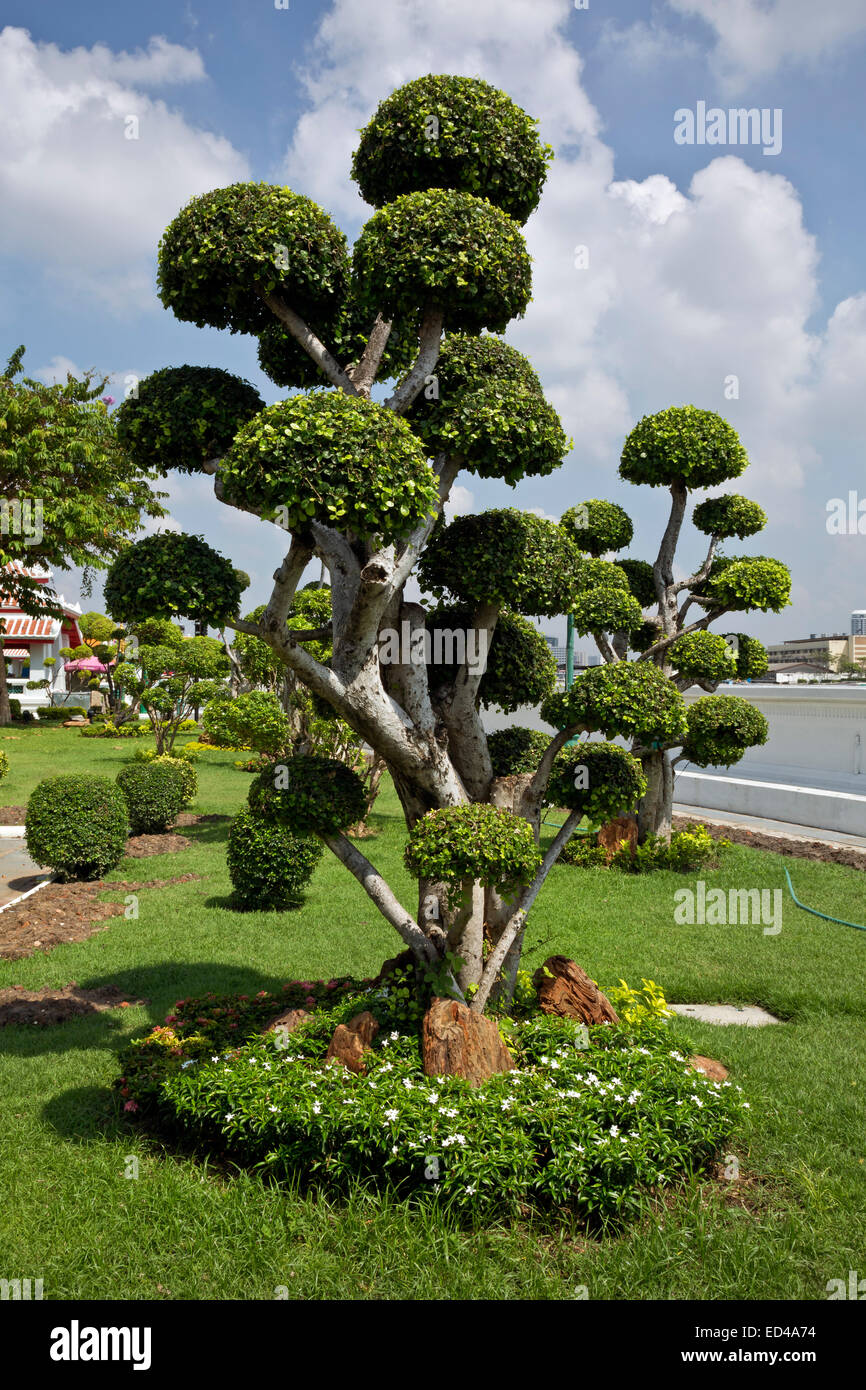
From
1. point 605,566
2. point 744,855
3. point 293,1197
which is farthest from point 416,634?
point 744,855

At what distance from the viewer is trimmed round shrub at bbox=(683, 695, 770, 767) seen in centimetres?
1143

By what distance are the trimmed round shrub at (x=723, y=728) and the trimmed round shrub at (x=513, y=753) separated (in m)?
5.35

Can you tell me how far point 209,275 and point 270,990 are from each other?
547 centimetres

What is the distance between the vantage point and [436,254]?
475 centimetres

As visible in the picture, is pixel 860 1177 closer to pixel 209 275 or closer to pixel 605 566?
pixel 209 275

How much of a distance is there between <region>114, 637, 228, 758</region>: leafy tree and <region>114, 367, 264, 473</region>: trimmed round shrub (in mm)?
16523

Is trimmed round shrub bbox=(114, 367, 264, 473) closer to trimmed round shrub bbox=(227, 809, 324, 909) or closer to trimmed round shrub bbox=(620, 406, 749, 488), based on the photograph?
trimmed round shrub bbox=(227, 809, 324, 909)

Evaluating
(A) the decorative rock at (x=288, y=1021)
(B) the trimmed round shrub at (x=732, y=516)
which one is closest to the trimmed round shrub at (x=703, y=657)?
(B) the trimmed round shrub at (x=732, y=516)

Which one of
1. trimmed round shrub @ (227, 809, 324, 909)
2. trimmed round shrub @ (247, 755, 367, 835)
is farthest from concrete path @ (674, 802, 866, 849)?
trimmed round shrub @ (247, 755, 367, 835)

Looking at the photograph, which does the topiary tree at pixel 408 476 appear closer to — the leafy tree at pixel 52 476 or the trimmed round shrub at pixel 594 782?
the trimmed round shrub at pixel 594 782

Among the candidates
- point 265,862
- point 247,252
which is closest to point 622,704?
point 247,252

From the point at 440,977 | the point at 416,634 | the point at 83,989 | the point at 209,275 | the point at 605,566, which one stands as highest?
the point at 209,275

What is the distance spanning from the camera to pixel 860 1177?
4406 mm

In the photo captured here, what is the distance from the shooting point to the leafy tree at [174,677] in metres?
22.0
